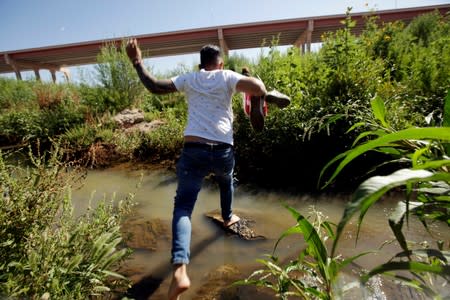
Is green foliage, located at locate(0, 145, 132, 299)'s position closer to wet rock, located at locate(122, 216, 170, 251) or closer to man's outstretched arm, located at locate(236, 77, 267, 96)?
wet rock, located at locate(122, 216, 170, 251)

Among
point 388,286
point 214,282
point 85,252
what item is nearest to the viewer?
point 85,252

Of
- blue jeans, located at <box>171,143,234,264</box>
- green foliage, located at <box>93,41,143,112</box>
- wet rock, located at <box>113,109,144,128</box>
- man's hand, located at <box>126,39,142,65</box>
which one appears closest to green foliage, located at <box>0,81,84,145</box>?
green foliage, located at <box>93,41,143,112</box>

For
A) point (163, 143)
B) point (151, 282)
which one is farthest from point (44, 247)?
point (163, 143)

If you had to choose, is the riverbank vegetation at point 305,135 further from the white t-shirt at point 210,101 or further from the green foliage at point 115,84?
the white t-shirt at point 210,101

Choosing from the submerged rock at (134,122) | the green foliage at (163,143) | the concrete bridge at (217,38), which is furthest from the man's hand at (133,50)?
the concrete bridge at (217,38)

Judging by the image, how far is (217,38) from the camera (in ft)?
65.8

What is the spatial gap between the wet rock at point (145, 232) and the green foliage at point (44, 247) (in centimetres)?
99

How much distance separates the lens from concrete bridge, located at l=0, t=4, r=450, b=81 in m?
18.3

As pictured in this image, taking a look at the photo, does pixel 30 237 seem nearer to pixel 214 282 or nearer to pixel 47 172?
pixel 47 172

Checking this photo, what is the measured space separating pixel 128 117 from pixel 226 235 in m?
5.32

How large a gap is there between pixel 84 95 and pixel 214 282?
7.58 meters

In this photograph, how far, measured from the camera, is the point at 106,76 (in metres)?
8.10

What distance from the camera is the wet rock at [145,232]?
9.06ft

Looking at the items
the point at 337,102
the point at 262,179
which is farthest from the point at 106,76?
the point at 337,102
